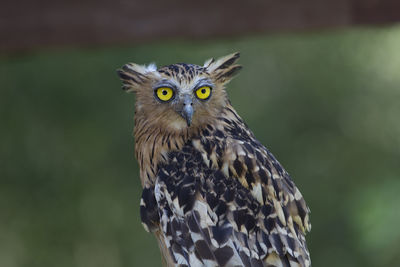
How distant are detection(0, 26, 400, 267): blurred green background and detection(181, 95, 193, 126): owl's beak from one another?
129 inches

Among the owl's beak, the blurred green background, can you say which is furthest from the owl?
the blurred green background

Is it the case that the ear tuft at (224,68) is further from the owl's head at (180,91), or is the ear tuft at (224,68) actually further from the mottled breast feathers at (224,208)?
the mottled breast feathers at (224,208)

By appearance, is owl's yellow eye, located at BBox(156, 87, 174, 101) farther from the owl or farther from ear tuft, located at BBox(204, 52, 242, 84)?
ear tuft, located at BBox(204, 52, 242, 84)

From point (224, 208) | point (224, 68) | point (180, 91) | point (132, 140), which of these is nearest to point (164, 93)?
point (180, 91)

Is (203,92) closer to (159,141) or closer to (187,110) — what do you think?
(187,110)

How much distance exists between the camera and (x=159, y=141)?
81.0 inches

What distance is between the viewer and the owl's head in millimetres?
1934

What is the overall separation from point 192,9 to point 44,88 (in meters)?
3.76

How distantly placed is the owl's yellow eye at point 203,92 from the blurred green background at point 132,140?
126 inches

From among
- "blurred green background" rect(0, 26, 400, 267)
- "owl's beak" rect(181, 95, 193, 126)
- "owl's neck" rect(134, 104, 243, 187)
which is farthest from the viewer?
"blurred green background" rect(0, 26, 400, 267)

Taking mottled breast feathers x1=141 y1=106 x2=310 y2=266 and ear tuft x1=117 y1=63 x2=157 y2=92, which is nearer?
mottled breast feathers x1=141 y1=106 x2=310 y2=266

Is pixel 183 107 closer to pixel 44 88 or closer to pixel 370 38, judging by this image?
pixel 44 88

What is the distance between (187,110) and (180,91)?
80 millimetres

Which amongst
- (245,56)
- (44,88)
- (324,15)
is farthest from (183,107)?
(245,56)
